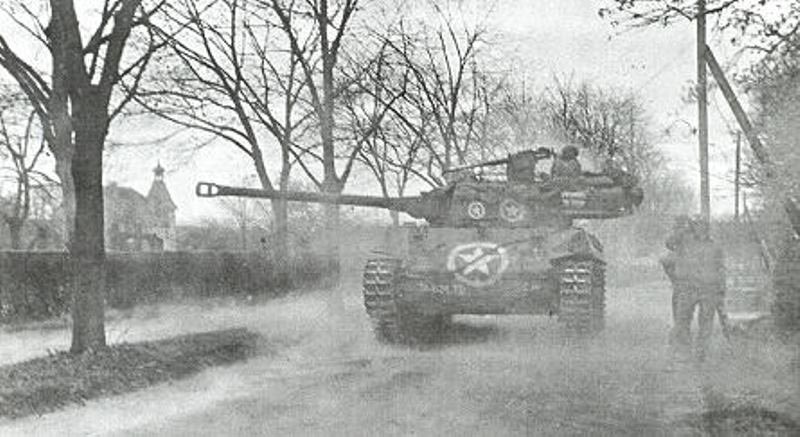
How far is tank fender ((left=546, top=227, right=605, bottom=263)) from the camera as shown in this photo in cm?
1356

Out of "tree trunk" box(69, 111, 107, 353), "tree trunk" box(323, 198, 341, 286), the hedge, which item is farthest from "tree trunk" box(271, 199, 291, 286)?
"tree trunk" box(69, 111, 107, 353)

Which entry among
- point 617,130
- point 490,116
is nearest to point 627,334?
point 490,116

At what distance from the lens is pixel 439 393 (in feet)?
31.2

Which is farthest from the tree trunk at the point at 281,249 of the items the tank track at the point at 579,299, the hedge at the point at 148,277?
the tank track at the point at 579,299

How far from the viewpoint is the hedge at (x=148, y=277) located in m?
17.8

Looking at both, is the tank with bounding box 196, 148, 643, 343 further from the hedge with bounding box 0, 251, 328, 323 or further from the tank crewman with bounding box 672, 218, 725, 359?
the hedge with bounding box 0, 251, 328, 323

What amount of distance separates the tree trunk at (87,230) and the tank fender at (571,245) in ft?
17.9

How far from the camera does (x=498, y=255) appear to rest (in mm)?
13883

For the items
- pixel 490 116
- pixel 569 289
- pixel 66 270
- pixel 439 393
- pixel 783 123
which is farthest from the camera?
pixel 490 116

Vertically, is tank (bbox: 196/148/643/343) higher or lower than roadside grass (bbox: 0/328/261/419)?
higher

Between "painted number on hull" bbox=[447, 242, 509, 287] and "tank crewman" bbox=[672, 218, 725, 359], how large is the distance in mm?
2095

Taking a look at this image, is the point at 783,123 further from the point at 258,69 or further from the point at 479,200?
the point at 258,69

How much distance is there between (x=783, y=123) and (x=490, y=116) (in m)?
18.3

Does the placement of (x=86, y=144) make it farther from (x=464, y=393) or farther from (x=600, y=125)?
(x=600, y=125)
